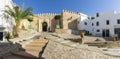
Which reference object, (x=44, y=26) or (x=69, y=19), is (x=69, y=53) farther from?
(x=44, y=26)

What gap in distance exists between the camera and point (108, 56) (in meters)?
9.33

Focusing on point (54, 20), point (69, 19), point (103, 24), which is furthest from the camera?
point (54, 20)

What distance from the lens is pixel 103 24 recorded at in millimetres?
37594

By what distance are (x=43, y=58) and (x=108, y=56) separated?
3256mm

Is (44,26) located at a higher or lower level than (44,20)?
lower

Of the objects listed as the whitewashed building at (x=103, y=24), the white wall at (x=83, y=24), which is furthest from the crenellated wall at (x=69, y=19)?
the whitewashed building at (x=103, y=24)

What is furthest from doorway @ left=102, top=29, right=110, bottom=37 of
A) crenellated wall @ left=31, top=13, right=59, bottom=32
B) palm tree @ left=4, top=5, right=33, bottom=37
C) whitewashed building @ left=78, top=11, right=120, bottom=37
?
palm tree @ left=4, top=5, right=33, bottom=37

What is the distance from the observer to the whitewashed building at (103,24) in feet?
116

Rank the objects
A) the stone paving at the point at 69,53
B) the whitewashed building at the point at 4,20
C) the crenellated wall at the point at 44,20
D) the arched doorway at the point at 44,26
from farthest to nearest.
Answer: the arched doorway at the point at 44,26 → the crenellated wall at the point at 44,20 → the whitewashed building at the point at 4,20 → the stone paving at the point at 69,53

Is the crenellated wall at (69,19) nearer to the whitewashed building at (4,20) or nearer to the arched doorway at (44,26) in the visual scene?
the arched doorway at (44,26)

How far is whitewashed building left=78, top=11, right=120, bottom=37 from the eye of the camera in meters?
35.3

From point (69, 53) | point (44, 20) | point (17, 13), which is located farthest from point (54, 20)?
point (69, 53)

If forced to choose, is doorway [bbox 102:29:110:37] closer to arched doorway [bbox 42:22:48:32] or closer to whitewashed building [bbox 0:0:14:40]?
arched doorway [bbox 42:22:48:32]

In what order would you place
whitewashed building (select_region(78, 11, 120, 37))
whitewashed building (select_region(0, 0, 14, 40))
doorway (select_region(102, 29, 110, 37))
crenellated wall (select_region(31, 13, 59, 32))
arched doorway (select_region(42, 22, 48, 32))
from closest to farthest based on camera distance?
whitewashed building (select_region(0, 0, 14, 40)) → whitewashed building (select_region(78, 11, 120, 37)) → doorway (select_region(102, 29, 110, 37)) → crenellated wall (select_region(31, 13, 59, 32)) → arched doorway (select_region(42, 22, 48, 32))
